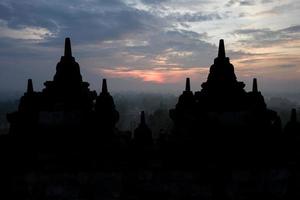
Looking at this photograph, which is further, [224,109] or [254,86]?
[254,86]

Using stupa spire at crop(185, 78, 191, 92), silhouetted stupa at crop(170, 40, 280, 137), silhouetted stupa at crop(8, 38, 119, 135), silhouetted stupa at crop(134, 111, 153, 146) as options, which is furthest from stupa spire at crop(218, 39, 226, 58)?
silhouetted stupa at crop(8, 38, 119, 135)

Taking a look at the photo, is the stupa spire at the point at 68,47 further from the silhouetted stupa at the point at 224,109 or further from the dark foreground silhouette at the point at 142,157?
the silhouetted stupa at the point at 224,109

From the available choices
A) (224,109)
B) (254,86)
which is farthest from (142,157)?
(254,86)

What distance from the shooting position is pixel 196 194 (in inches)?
498

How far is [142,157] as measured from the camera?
12508mm

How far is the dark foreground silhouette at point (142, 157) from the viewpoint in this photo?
40.8ft

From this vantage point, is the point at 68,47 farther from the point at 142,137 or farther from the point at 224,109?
the point at 224,109

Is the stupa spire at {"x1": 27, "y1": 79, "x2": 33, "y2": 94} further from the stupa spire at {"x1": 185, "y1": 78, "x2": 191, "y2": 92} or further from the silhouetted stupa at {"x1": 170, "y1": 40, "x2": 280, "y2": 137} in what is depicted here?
the stupa spire at {"x1": 185, "y1": 78, "x2": 191, "y2": 92}

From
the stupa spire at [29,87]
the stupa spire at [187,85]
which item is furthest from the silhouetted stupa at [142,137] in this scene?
the stupa spire at [29,87]

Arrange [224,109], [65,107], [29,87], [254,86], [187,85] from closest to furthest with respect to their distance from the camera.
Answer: [65,107]
[224,109]
[29,87]
[254,86]
[187,85]

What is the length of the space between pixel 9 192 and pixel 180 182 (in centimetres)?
507

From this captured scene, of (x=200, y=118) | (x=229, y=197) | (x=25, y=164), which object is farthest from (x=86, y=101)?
(x=229, y=197)

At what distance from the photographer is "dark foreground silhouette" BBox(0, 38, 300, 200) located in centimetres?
1245

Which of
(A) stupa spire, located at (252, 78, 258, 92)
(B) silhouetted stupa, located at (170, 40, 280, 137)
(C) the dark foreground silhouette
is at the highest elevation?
(A) stupa spire, located at (252, 78, 258, 92)
